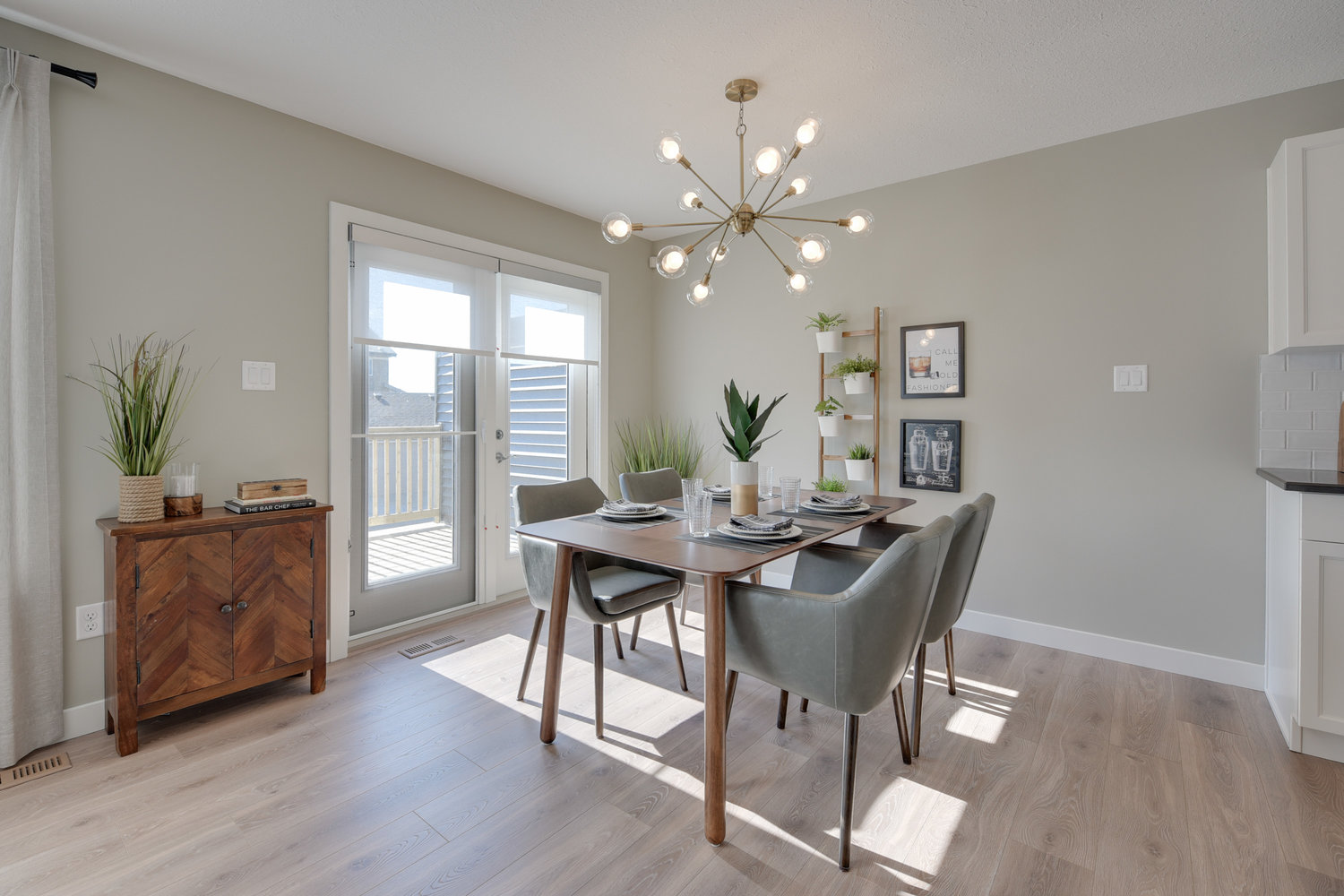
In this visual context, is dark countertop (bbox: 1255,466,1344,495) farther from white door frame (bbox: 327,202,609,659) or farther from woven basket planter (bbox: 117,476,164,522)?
woven basket planter (bbox: 117,476,164,522)

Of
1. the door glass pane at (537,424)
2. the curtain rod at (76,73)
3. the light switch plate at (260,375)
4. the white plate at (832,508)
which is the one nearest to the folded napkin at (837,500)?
the white plate at (832,508)

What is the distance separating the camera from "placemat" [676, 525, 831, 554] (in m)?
1.86

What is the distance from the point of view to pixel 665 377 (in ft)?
15.5

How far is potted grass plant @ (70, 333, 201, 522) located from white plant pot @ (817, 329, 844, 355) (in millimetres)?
3126

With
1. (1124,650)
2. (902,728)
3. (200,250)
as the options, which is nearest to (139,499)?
(200,250)

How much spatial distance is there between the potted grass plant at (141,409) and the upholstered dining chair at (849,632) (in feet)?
6.99

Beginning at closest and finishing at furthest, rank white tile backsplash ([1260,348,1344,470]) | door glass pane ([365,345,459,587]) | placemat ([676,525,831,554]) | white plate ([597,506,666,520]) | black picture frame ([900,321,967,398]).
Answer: placemat ([676,525,831,554]) < white plate ([597,506,666,520]) < white tile backsplash ([1260,348,1344,470]) < door glass pane ([365,345,459,587]) < black picture frame ([900,321,967,398])

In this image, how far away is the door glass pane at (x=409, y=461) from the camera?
3.19 m

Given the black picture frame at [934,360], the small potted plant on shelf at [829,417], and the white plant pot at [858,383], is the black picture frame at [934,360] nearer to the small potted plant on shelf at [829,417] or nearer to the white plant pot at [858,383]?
the white plant pot at [858,383]

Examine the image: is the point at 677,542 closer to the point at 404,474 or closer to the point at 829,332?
the point at 404,474

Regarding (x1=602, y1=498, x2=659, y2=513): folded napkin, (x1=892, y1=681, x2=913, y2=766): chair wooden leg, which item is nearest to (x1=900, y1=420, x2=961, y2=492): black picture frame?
(x1=892, y1=681, x2=913, y2=766): chair wooden leg

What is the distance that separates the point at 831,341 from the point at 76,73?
347cm

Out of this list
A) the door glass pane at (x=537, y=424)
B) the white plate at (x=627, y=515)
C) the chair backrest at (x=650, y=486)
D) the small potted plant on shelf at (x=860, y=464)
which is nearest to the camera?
the white plate at (x=627, y=515)

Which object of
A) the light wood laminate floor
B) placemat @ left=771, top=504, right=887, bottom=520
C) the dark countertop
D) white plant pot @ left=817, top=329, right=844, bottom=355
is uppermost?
white plant pot @ left=817, top=329, right=844, bottom=355
